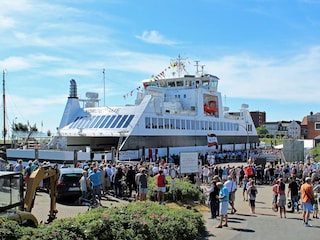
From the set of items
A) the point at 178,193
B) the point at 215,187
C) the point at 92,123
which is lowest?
the point at 178,193

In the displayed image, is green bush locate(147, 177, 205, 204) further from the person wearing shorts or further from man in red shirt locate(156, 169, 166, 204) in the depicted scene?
the person wearing shorts

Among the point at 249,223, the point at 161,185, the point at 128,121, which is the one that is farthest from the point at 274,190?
the point at 128,121

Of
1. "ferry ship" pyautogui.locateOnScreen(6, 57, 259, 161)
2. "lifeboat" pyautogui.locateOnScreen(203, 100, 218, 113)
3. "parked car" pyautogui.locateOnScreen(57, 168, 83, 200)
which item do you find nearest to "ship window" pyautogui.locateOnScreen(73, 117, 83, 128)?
"ferry ship" pyautogui.locateOnScreen(6, 57, 259, 161)

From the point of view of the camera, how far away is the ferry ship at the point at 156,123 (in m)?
31.0

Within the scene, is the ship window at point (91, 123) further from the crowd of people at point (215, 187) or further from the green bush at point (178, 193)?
the green bush at point (178, 193)

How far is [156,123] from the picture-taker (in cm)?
3366

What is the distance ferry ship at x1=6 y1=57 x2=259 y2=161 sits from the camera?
1220 inches

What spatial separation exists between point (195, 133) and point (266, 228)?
28.4m

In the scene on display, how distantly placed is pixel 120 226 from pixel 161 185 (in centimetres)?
682

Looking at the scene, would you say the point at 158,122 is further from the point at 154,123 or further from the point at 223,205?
the point at 223,205

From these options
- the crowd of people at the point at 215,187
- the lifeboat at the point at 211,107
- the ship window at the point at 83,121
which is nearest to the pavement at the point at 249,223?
the crowd of people at the point at 215,187

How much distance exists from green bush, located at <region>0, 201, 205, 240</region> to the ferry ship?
16380 mm

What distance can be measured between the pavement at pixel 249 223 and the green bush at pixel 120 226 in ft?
2.98

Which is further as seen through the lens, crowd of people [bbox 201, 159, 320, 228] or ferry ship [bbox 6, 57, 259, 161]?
ferry ship [bbox 6, 57, 259, 161]
